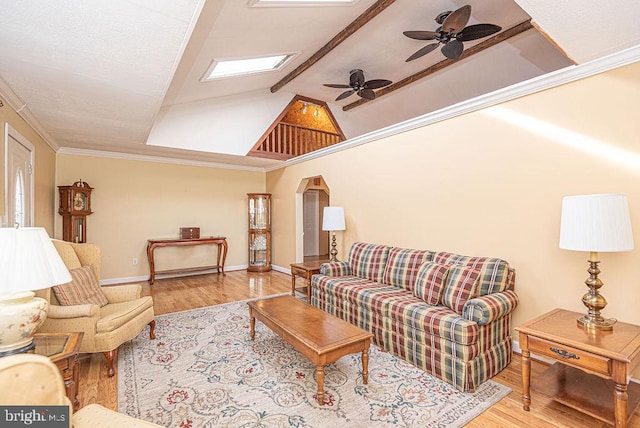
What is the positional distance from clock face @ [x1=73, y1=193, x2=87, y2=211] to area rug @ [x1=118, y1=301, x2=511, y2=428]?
3.27 meters

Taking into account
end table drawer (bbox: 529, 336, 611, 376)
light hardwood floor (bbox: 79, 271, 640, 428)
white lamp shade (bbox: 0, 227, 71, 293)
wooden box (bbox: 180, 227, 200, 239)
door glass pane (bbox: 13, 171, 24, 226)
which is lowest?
light hardwood floor (bbox: 79, 271, 640, 428)

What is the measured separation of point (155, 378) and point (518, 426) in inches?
101

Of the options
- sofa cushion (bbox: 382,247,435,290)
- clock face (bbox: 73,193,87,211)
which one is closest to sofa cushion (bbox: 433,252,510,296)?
sofa cushion (bbox: 382,247,435,290)

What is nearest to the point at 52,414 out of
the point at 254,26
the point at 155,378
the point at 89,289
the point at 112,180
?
the point at 155,378

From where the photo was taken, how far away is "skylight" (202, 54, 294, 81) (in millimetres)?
3793

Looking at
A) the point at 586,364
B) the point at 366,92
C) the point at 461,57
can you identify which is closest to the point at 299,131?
the point at 366,92

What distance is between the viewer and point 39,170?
157 inches

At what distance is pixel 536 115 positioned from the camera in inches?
104

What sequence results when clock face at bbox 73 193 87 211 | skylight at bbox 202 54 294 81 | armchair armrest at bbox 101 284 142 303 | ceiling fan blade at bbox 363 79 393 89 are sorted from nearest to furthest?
armchair armrest at bbox 101 284 142 303 → skylight at bbox 202 54 294 81 → ceiling fan blade at bbox 363 79 393 89 → clock face at bbox 73 193 87 211

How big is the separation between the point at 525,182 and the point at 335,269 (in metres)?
2.29

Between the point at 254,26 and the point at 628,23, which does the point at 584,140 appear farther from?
the point at 254,26

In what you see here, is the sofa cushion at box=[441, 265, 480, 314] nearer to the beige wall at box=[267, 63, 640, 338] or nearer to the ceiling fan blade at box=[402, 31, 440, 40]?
the beige wall at box=[267, 63, 640, 338]

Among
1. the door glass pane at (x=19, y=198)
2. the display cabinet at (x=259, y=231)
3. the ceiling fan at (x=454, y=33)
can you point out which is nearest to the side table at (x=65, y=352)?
the door glass pane at (x=19, y=198)

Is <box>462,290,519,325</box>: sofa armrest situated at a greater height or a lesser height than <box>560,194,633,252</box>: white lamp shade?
lesser
